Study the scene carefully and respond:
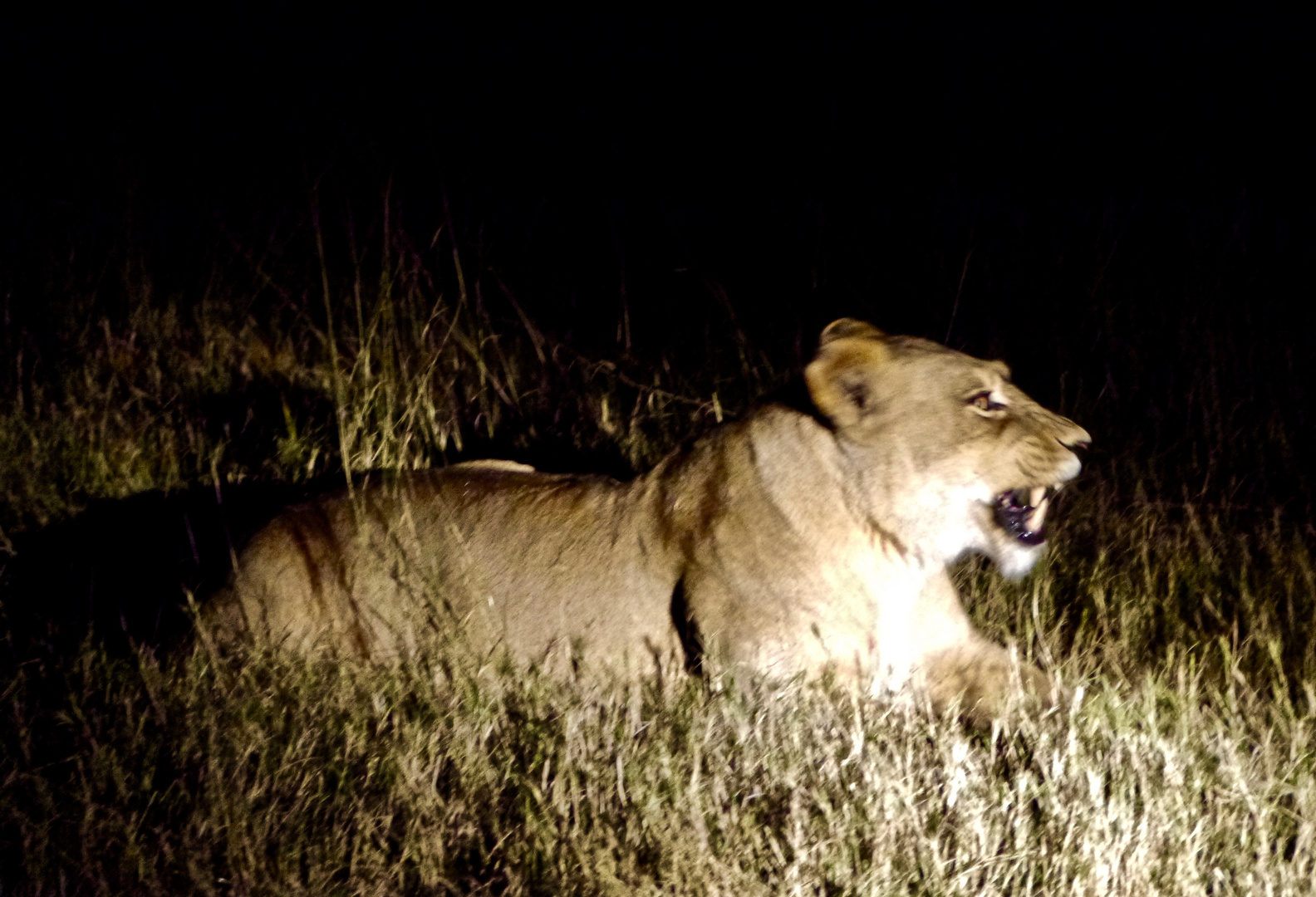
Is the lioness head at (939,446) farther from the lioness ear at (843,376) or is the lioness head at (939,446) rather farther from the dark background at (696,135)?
the dark background at (696,135)

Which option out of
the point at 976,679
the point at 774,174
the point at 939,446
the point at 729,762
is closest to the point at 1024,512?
the point at 939,446

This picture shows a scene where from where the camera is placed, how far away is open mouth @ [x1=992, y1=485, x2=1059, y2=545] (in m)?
3.25

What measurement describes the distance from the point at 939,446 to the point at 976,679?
49cm

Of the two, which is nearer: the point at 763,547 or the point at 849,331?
the point at 763,547

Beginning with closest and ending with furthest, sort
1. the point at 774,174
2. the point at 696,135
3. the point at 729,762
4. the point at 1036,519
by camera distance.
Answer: the point at 729,762 < the point at 1036,519 < the point at 774,174 < the point at 696,135

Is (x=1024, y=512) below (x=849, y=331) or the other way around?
below

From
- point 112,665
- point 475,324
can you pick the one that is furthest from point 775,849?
point 475,324

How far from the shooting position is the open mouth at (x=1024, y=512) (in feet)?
10.7

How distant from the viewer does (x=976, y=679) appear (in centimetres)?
335

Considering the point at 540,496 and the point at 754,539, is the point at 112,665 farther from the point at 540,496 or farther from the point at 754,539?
the point at 754,539

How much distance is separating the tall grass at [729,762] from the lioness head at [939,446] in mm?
325

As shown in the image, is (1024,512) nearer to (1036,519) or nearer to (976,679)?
(1036,519)

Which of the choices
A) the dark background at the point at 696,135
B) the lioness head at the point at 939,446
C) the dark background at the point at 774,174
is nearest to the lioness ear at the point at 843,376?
the lioness head at the point at 939,446

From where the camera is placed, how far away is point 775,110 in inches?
397
